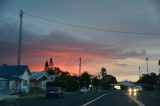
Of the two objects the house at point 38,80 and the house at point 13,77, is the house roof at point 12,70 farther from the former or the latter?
the house at point 38,80

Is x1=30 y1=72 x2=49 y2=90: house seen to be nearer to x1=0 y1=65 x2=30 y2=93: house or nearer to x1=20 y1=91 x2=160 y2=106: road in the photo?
x1=0 y1=65 x2=30 y2=93: house

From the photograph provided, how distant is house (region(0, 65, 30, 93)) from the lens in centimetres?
7516

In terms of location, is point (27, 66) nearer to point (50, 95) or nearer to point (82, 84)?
point (50, 95)

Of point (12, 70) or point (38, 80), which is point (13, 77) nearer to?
point (12, 70)

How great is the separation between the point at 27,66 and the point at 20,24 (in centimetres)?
3327

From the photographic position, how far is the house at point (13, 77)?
7516cm

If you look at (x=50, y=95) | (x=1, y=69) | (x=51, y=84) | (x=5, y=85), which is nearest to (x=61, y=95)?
(x=50, y=95)

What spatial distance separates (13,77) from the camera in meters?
77.3

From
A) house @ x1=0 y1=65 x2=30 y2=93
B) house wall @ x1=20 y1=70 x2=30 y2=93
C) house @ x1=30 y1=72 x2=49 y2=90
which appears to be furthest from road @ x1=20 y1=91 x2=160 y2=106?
house @ x1=30 y1=72 x2=49 y2=90

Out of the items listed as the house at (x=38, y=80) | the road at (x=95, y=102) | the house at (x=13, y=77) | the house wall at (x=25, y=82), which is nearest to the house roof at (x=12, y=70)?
the house at (x=13, y=77)

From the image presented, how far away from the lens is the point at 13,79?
76062 millimetres

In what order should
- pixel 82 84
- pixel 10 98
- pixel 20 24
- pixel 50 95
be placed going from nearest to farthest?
pixel 10 98 → pixel 20 24 → pixel 50 95 → pixel 82 84

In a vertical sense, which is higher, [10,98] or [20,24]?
[20,24]

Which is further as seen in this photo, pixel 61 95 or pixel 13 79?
pixel 13 79
